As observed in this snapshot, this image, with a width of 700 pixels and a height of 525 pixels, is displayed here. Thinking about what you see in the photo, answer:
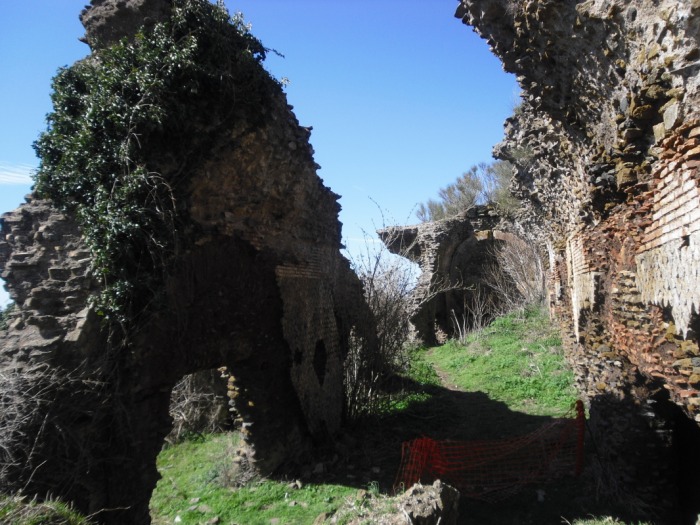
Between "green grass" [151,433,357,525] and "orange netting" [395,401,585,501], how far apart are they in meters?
1.04

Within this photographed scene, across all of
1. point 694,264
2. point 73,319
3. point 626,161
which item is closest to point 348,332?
point 73,319

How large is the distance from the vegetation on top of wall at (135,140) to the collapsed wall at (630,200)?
12.2ft

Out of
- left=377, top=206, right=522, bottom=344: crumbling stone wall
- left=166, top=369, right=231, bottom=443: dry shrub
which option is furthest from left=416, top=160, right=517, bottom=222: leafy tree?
left=166, top=369, right=231, bottom=443: dry shrub

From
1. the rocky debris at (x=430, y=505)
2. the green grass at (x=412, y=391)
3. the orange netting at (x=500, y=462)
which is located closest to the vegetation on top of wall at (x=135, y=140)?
the rocky debris at (x=430, y=505)

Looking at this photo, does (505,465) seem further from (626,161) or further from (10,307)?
(10,307)

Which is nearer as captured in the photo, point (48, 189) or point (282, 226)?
point (48, 189)

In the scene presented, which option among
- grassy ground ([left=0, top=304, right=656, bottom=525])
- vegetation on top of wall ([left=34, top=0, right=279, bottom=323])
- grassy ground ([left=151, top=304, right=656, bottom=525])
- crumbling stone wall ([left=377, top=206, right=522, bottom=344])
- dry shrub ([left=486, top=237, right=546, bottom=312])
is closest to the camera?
vegetation on top of wall ([left=34, top=0, right=279, bottom=323])

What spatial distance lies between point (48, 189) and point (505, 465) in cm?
687

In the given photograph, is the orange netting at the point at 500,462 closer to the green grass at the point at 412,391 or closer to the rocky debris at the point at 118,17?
the green grass at the point at 412,391

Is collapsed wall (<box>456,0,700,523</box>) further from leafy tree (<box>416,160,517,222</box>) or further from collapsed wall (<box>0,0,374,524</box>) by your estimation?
leafy tree (<box>416,160,517,222</box>)

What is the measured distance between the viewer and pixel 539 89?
598 centimetres

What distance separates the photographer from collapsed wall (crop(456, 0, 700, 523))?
3150 millimetres

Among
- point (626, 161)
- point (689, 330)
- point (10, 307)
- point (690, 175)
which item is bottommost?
point (689, 330)

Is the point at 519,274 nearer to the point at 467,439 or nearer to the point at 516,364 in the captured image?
the point at 516,364
